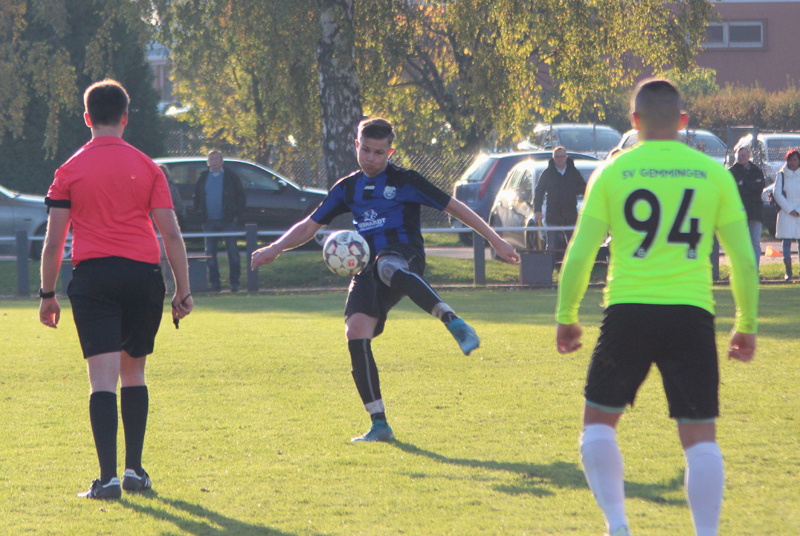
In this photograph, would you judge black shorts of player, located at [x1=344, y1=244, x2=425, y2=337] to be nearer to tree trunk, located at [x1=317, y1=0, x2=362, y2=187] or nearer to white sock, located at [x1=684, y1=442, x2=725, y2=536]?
white sock, located at [x1=684, y1=442, x2=725, y2=536]

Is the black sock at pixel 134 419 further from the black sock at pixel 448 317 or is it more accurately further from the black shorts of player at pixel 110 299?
A: the black sock at pixel 448 317

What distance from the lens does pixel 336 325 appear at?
11.4 m

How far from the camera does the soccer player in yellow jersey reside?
11.3 feet

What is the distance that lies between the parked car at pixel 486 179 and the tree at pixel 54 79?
24.3 ft

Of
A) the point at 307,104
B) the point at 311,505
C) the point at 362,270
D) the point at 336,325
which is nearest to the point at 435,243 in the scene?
the point at 307,104

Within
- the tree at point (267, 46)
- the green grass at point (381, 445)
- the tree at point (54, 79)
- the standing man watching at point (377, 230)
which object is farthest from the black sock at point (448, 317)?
the tree at point (54, 79)

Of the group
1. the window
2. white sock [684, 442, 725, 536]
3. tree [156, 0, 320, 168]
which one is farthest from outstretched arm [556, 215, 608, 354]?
the window

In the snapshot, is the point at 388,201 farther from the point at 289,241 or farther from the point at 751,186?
the point at 751,186

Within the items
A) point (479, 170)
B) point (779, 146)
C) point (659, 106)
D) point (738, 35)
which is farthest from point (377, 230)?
point (738, 35)

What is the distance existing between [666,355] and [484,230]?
2388 millimetres

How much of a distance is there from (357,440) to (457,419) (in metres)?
0.83

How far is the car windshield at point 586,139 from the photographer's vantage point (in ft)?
82.3

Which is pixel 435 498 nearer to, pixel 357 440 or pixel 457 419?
pixel 357 440

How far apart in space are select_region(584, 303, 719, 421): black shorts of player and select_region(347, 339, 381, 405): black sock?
2.44m
